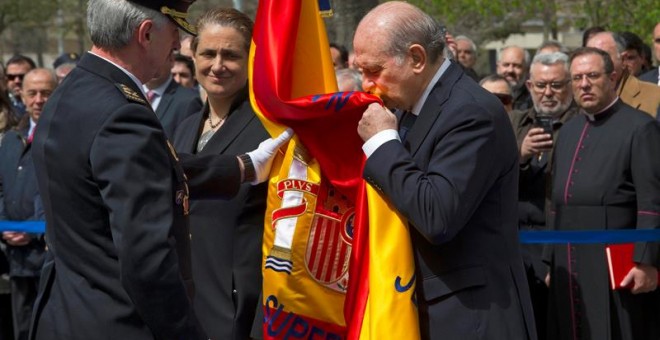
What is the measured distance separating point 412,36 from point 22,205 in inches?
191

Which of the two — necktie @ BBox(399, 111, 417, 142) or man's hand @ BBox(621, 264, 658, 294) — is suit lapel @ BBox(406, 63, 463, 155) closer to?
necktie @ BBox(399, 111, 417, 142)

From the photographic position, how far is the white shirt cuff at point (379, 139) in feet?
13.6

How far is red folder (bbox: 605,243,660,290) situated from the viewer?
21.6ft

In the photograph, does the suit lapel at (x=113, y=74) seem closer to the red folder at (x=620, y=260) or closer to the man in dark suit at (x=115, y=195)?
the man in dark suit at (x=115, y=195)

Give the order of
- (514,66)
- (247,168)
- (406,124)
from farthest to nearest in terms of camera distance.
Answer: (514,66) → (247,168) → (406,124)

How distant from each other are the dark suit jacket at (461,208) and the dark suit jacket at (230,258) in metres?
1.06

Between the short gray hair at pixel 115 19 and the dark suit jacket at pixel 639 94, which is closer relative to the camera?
the short gray hair at pixel 115 19

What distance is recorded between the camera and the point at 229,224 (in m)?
5.10

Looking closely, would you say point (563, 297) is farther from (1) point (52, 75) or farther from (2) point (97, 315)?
(1) point (52, 75)

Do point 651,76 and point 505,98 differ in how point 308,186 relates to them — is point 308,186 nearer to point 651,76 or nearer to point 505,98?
point 505,98

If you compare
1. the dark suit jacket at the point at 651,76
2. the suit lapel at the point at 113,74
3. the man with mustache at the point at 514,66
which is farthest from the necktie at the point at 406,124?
the man with mustache at the point at 514,66

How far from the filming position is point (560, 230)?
6.95 metres

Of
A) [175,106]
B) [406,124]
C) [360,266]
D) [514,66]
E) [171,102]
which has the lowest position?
[514,66]

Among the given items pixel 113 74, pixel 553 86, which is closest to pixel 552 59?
pixel 553 86
